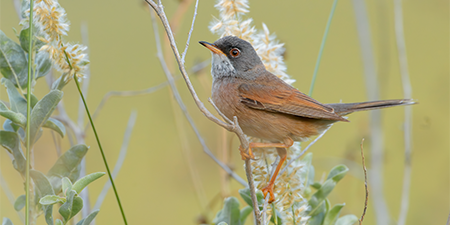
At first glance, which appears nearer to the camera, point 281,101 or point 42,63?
point 42,63

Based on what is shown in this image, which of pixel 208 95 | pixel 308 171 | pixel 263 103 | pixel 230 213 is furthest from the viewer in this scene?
pixel 208 95

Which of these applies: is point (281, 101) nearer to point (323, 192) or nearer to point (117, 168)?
point (323, 192)

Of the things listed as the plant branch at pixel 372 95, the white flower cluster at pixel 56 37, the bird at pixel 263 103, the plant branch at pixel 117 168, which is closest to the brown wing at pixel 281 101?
the bird at pixel 263 103

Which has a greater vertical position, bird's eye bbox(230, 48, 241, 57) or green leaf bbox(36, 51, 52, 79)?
green leaf bbox(36, 51, 52, 79)

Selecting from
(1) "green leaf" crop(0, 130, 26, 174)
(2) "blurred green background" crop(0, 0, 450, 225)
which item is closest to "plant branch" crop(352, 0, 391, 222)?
(2) "blurred green background" crop(0, 0, 450, 225)

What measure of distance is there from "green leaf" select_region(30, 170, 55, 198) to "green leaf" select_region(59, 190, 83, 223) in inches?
5.0

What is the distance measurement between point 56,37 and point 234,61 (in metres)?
1.39

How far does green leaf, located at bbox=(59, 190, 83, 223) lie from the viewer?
1.51m

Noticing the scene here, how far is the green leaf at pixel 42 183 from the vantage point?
1.62 meters

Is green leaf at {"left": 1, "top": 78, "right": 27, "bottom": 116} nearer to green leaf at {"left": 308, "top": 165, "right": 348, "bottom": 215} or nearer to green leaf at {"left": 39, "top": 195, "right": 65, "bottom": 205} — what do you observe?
green leaf at {"left": 39, "top": 195, "right": 65, "bottom": 205}

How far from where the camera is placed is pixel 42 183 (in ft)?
5.35

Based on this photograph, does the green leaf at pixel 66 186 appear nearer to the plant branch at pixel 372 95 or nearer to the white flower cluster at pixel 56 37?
the white flower cluster at pixel 56 37

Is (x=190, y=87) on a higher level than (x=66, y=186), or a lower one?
higher

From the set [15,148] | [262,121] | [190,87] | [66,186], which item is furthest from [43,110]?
[262,121]
